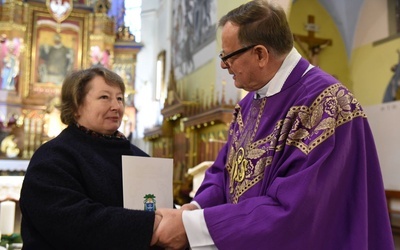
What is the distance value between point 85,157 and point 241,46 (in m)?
0.84

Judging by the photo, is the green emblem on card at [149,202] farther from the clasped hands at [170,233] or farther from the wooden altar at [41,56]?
the wooden altar at [41,56]

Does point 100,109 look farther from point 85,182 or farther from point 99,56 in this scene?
point 99,56

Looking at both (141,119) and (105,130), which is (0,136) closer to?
(141,119)

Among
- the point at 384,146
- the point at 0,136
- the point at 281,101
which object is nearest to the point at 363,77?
the point at 384,146

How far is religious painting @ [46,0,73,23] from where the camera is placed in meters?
15.0

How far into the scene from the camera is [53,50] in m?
15.1

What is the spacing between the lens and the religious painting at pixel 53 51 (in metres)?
14.8

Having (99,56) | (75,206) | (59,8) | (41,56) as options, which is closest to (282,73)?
(75,206)

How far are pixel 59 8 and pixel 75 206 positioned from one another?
14360 millimetres

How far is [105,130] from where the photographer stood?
2295 millimetres

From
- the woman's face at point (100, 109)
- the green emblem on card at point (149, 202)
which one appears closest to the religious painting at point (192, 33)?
the woman's face at point (100, 109)

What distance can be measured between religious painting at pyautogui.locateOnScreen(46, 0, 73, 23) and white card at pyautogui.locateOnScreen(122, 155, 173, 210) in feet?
45.9

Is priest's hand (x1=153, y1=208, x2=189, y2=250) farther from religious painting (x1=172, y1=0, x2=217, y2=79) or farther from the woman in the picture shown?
religious painting (x1=172, y1=0, x2=217, y2=79)

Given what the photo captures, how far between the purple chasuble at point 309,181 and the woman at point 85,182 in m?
0.38
